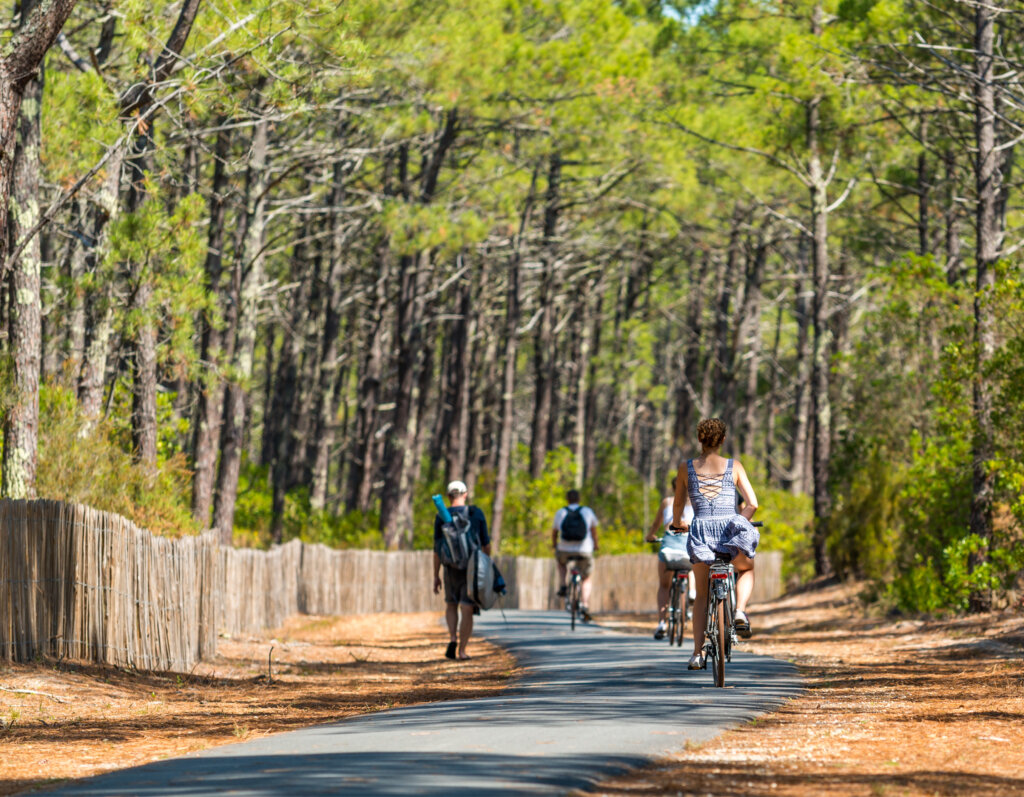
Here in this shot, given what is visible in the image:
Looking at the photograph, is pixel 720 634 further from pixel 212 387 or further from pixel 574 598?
pixel 212 387

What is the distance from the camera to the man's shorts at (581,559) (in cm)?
1975

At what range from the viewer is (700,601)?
9.94 meters

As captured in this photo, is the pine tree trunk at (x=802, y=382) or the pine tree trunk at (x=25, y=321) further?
the pine tree trunk at (x=802, y=382)

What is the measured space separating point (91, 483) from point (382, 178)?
20464 mm

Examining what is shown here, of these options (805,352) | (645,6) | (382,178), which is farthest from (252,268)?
(805,352)

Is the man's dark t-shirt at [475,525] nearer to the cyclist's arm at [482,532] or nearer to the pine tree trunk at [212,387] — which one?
the cyclist's arm at [482,532]

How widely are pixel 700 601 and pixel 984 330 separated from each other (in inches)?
375

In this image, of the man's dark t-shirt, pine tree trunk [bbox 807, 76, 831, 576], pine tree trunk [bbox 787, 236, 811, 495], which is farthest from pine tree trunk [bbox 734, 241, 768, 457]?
the man's dark t-shirt

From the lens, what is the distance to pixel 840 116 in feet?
97.6

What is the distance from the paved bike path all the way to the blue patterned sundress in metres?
0.97

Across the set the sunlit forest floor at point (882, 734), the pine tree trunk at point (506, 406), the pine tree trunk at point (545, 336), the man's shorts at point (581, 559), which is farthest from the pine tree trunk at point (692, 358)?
the sunlit forest floor at point (882, 734)

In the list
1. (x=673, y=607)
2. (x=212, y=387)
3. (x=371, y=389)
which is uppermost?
(x=371, y=389)

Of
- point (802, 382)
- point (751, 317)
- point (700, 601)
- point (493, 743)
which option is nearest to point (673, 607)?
point (700, 601)

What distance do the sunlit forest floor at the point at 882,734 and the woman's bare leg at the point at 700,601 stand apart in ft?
2.79
